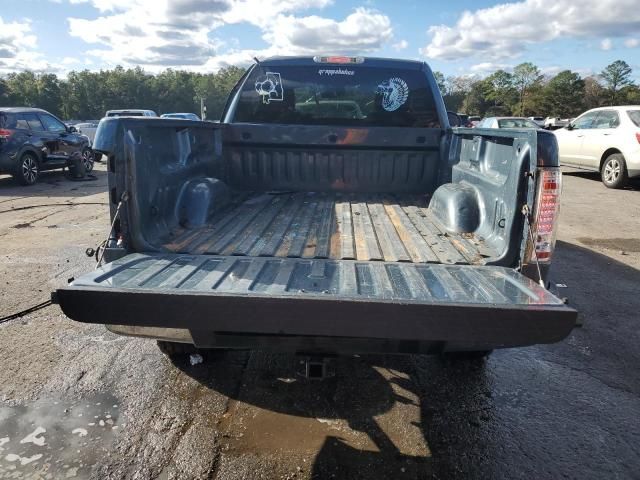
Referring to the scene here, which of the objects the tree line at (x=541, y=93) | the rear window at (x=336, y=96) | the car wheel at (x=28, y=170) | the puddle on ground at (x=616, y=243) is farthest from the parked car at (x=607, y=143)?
the tree line at (x=541, y=93)

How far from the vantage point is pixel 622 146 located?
11.3 meters

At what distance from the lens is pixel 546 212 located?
7.92ft

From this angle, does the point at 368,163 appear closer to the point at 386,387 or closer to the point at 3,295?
the point at 386,387

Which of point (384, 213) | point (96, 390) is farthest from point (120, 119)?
point (384, 213)

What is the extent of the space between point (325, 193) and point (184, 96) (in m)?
65.2

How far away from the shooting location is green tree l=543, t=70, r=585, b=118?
54.2m

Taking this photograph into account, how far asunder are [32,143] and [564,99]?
58350mm

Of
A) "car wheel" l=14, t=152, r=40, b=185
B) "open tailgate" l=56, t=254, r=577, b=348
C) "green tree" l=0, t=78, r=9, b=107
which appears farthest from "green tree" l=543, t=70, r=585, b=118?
"green tree" l=0, t=78, r=9, b=107

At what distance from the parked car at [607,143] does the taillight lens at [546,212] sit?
10749 millimetres

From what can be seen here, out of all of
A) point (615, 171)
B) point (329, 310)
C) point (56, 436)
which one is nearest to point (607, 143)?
point (615, 171)

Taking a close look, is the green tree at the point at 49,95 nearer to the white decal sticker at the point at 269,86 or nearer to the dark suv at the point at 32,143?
the dark suv at the point at 32,143

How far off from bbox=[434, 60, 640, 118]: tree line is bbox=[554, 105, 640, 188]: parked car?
3774 cm

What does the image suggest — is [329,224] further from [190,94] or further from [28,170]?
[190,94]

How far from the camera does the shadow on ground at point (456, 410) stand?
252 cm
